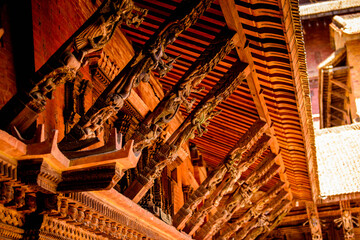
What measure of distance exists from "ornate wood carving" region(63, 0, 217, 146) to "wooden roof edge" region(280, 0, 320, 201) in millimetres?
777

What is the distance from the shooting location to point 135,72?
4.11 m

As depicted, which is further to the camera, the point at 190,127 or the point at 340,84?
the point at 340,84

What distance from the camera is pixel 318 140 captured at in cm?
1399

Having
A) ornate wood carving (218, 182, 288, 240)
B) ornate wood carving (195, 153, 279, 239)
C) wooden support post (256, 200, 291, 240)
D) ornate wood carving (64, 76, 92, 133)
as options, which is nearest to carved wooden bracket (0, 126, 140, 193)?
ornate wood carving (64, 76, 92, 133)

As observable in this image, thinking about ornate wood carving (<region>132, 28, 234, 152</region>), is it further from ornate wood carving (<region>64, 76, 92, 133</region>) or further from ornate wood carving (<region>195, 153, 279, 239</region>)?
ornate wood carving (<region>195, 153, 279, 239</region>)

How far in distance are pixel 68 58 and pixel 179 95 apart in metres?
1.84

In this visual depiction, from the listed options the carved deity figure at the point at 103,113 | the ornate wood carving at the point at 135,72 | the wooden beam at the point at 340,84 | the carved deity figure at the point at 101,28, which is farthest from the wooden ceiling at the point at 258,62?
the wooden beam at the point at 340,84

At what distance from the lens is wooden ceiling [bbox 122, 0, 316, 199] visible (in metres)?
4.87

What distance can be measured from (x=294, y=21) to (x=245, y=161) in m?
3.27

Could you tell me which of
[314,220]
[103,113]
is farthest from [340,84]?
[103,113]

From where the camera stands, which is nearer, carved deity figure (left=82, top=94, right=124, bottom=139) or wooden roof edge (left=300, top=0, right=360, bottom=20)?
carved deity figure (left=82, top=94, right=124, bottom=139)

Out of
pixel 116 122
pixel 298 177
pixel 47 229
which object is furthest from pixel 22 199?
pixel 298 177

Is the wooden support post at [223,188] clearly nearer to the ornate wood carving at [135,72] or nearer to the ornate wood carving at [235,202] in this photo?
the ornate wood carving at [235,202]

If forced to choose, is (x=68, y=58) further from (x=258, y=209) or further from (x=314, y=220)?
(x=314, y=220)
